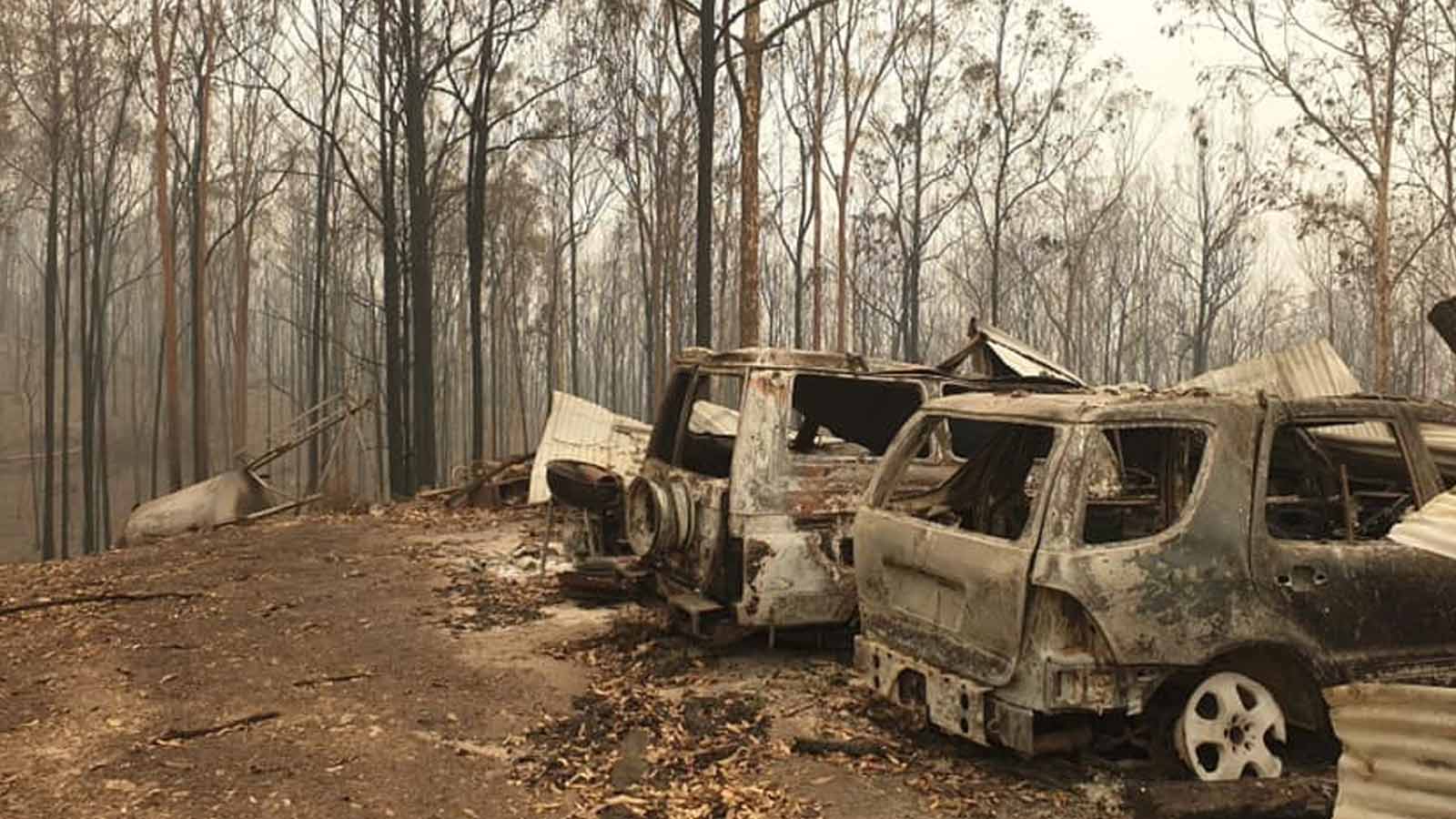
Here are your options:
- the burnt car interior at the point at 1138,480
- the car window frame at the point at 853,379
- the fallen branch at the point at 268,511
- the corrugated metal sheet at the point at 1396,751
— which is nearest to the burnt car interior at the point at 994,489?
the burnt car interior at the point at 1138,480

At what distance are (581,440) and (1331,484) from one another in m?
9.97

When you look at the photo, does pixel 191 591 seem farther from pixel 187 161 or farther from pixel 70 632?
pixel 187 161

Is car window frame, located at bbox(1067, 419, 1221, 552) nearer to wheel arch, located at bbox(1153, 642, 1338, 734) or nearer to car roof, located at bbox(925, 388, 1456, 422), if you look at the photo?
car roof, located at bbox(925, 388, 1456, 422)

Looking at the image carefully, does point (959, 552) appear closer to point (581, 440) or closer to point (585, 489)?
point (585, 489)

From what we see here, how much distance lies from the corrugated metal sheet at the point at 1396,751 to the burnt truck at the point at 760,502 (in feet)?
A: 12.5

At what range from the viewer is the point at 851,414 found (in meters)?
7.68

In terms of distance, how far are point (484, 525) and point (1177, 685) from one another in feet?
33.4

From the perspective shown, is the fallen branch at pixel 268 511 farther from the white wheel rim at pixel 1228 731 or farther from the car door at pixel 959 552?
the white wheel rim at pixel 1228 731

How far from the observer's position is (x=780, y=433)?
20.5 ft

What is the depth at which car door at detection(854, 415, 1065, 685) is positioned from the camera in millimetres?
4344

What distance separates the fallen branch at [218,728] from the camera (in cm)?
512

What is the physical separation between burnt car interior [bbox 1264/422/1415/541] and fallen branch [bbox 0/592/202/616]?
26.4ft

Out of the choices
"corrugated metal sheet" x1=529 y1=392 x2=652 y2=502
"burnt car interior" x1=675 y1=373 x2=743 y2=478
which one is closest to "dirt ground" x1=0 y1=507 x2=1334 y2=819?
"burnt car interior" x1=675 y1=373 x2=743 y2=478

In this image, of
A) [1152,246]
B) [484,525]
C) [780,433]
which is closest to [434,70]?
[484,525]
